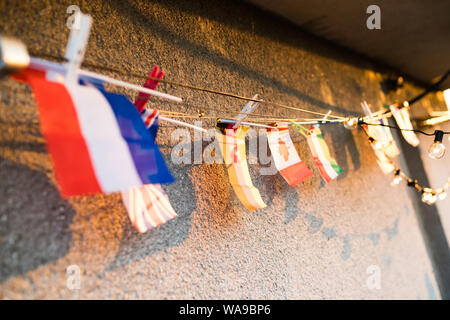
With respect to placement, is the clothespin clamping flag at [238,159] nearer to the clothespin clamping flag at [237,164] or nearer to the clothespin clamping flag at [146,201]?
the clothespin clamping flag at [237,164]

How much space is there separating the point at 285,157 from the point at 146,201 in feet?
2.63

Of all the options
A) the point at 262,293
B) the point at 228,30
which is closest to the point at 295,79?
the point at 228,30

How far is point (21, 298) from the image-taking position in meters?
0.96

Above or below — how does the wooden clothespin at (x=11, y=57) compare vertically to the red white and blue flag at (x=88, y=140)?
above

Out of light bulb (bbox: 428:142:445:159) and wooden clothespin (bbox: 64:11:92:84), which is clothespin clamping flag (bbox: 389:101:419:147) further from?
wooden clothespin (bbox: 64:11:92:84)

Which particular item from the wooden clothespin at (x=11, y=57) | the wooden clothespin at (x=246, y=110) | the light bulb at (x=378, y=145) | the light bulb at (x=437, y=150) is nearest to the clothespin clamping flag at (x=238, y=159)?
the wooden clothespin at (x=246, y=110)

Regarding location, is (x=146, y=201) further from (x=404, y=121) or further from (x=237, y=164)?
(x=404, y=121)

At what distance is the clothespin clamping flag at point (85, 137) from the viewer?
82cm

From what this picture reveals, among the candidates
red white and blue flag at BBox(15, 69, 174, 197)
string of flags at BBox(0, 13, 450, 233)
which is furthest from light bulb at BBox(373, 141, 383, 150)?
red white and blue flag at BBox(15, 69, 174, 197)

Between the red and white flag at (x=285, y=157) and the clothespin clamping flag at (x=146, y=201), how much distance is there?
2.19 feet

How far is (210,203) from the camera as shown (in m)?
1.56

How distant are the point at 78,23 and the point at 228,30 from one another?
132 cm

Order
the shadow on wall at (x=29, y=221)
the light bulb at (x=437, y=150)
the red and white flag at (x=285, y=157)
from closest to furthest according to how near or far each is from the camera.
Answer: the shadow on wall at (x=29, y=221) → the red and white flag at (x=285, y=157) → the light bulb at (x=437, y=150)

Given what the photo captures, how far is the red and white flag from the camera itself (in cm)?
161
